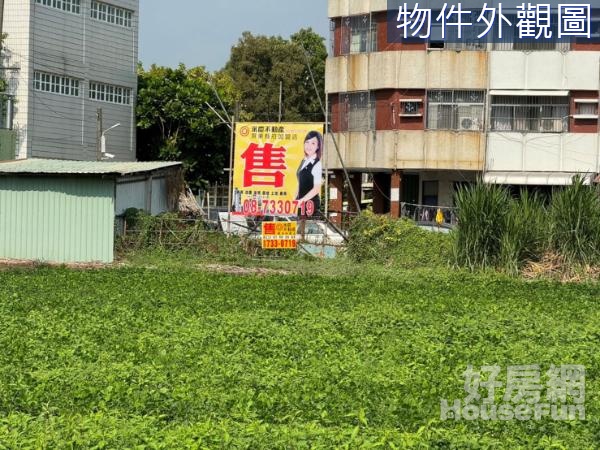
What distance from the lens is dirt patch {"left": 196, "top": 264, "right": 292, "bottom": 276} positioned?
28994mm

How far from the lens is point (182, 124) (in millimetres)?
54219

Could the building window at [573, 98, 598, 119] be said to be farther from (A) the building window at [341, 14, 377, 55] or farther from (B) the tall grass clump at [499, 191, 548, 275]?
(B) the tall grass clump at [499, 191, 548, 275]

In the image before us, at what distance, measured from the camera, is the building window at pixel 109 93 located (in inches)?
2035

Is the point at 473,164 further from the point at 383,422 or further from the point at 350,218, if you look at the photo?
the point at 383,422

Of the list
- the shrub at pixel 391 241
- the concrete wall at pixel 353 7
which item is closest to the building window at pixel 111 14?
the concrete wall at pixel 353 7

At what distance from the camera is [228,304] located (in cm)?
2052

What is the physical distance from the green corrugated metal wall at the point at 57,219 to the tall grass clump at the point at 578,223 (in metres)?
12.6

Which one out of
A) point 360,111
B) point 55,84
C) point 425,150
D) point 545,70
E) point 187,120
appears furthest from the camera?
point 187,120

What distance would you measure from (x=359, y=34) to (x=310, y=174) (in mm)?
14692

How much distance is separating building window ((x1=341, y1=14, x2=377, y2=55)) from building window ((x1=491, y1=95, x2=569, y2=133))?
563 cm

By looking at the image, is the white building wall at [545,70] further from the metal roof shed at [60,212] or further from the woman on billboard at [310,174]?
the metal roof shed at [60,212]

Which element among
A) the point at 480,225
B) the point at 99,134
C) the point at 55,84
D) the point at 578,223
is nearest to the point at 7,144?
the point at 99,134

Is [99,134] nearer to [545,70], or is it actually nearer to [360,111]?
[360,111]

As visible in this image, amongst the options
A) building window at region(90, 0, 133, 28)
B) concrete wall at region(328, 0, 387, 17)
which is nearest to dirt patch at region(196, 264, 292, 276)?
concrete wall at region(328, 0, 387, 17)
